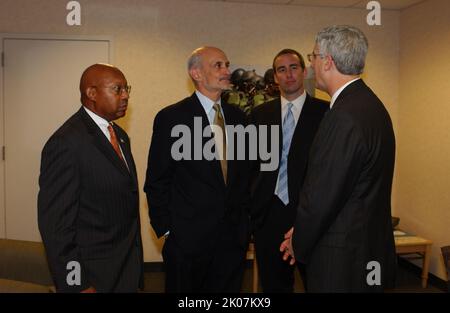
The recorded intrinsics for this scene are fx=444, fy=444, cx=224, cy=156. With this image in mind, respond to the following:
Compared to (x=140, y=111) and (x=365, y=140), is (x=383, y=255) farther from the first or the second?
(x=140, y=111)

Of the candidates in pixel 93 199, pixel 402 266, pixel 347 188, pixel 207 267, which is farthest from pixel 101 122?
pixel 402 266

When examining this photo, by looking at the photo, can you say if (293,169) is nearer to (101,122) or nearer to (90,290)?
(101,122)

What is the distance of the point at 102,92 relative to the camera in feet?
6.84

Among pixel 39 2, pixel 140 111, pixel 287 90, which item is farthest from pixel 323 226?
pixel 39 2

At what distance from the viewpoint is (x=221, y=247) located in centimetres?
254

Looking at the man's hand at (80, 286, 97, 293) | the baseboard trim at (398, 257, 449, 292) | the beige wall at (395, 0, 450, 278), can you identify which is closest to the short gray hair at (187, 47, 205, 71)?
the man's hand at (80, 286, 97, 293)

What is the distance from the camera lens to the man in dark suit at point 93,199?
183 centimetres

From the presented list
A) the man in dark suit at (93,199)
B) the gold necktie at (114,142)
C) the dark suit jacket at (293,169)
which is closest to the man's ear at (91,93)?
the man in dark suit at (93,199)

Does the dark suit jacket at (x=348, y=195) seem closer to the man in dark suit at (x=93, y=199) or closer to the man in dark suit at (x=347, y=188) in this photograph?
the man in dark suit at (x=347, y=188)

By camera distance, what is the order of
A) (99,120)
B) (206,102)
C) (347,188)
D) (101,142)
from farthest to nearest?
(206,102)
(99,120)
(101,142)
(347,188)

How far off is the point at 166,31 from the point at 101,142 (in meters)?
2.93

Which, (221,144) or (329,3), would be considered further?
(329,3)

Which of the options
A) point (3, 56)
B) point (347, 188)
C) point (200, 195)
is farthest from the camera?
point (3, 56)

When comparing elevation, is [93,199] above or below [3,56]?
below
